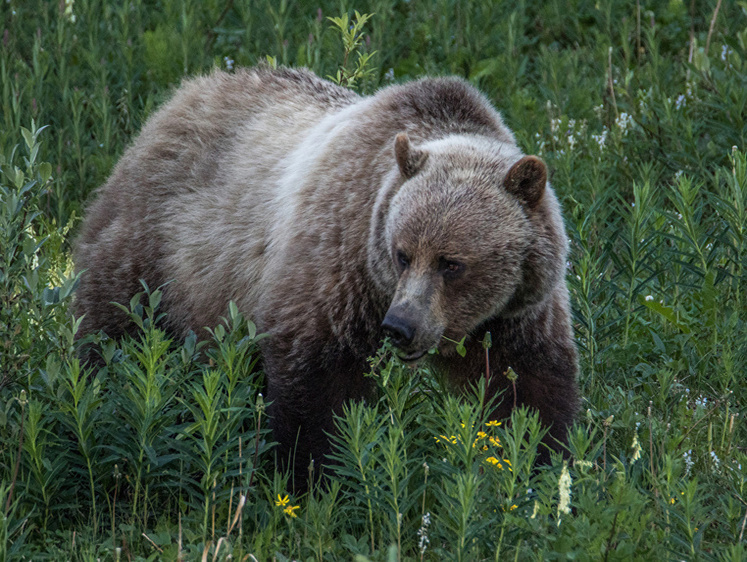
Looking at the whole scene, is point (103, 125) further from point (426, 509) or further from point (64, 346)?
point (426, 509)

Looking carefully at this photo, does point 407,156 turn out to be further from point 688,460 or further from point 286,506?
point 688,460

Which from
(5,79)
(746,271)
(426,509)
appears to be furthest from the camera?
(5,79)

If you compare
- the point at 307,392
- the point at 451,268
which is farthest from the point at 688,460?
the point at 307,392

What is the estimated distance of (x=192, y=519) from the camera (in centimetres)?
354

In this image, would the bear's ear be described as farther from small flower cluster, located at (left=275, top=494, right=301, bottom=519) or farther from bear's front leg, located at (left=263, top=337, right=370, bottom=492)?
small flower cluster, located at (left=275, top=494, right=301, bottom=519)

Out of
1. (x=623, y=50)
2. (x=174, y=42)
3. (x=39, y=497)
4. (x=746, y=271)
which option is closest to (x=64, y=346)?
(x=39, y=497)

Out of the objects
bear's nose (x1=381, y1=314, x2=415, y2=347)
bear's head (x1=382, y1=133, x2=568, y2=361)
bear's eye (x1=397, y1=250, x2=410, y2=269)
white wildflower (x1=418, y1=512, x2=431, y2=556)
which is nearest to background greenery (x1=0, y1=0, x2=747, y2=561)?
white wildflower (x1=418, y1=512, x2=431, y2=556)

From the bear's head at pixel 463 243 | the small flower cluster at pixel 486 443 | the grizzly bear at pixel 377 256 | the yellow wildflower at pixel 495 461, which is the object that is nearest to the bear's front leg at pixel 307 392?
the grizzly bear at pixel 377 256

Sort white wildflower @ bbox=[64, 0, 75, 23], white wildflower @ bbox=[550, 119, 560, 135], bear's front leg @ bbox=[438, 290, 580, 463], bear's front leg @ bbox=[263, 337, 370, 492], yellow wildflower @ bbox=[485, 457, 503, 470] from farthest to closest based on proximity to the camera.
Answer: white wildflower @ bbox=[64, 0, 75, 23]
white wildflower @ bbox=[550, 119, 560, 135]
bear's front leg @ bbox=[438, 290, 580, 463]
bear's front leg @ bbox=[263, 337, 370, 492]
yellow wildflower @ bbox=[485, 457, 503, 470]

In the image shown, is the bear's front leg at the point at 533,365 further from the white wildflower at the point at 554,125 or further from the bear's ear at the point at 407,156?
the white wildflower at the point at 554,125

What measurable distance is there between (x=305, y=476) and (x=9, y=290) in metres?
1.49

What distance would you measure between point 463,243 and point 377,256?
40 cm

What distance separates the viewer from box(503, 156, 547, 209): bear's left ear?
4.14m

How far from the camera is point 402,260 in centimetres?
412
